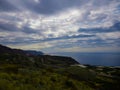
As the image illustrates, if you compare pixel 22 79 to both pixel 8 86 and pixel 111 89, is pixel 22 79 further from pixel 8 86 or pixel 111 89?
pixel 111 89

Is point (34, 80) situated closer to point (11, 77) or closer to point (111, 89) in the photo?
point (11, 77)

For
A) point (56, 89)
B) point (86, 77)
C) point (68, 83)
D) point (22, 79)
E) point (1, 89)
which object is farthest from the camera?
point (86, 77)

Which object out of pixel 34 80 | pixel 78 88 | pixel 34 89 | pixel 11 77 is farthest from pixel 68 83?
pixel 34 89

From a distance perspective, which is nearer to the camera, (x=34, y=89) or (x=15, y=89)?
(x=15, y=89)

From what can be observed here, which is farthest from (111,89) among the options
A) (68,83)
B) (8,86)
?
(8,86)

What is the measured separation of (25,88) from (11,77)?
591 centimetres

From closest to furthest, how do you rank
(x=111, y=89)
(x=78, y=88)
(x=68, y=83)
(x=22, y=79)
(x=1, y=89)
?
1. (x=1, y=89)
2. (x=22, y=79)
3. (x=78, y=88)
4. (x=68, y=83)
5. (x=111, y=89)

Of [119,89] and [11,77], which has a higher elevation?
[11,77]

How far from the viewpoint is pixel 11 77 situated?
19.9 m

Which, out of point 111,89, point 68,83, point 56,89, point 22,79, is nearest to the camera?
point 56,89

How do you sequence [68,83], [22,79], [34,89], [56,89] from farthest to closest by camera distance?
[68,83], [22,79], [56,89], [34,89]

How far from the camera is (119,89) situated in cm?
2705

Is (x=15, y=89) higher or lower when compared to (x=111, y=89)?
higher

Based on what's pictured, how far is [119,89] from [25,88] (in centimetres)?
1654
